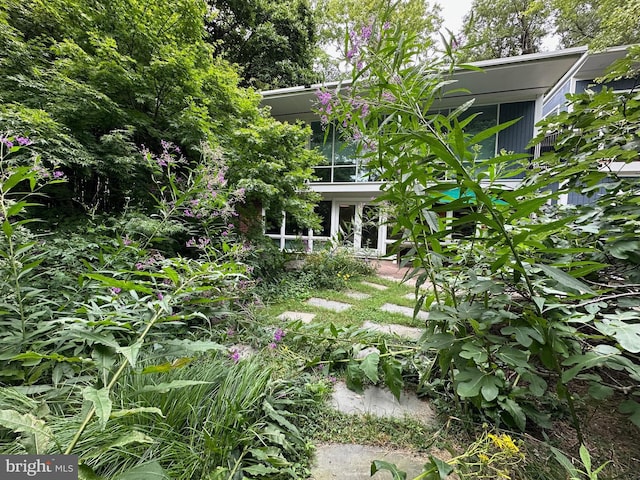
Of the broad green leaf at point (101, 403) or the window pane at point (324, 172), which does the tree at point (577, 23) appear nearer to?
the window pane at point (324, 172)

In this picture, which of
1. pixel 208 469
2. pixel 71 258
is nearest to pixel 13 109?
pixel 71 258

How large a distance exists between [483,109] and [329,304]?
698 cm

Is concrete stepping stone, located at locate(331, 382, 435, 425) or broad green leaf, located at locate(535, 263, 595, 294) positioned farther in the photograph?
concrete stepping stone, located at locate(331, 382, 435, 425)

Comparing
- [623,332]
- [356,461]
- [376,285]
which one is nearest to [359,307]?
[376,285]

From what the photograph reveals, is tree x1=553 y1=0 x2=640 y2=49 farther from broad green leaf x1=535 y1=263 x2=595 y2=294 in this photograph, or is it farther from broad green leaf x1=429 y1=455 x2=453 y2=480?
broad green leaf x1=429 y1=455 x2=453 y2=480

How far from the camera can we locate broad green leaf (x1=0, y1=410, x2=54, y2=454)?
1.94 ft

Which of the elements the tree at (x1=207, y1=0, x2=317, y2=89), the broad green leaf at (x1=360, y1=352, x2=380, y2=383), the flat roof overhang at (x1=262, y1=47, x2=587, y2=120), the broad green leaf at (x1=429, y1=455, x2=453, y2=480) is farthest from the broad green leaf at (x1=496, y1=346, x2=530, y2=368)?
the tree at (x1=207, y1=0, x2=317, y2=89)

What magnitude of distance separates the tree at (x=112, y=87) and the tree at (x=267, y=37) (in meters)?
7.48

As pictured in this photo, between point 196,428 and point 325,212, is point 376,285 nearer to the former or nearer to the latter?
point 196,428

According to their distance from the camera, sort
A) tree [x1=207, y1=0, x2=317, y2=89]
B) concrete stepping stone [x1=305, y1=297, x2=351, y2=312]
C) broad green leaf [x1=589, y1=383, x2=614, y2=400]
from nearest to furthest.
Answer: broad green leaf [x1=589, y1=383, x2=614, y2=400]
concrete stepping stone [x1=305, y1=297, x2=351, y2=312]
tree [x1=207, y1=0, x2=317, y2=89]

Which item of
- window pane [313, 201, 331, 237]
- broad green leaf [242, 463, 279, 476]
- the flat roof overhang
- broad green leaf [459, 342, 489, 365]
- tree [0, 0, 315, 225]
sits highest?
the flat roof overhang

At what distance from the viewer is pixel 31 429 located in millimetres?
600

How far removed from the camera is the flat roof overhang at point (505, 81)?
4.95m

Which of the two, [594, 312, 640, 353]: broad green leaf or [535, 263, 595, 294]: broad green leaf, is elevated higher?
[535, 263, 595, 294]: broad green leaf
